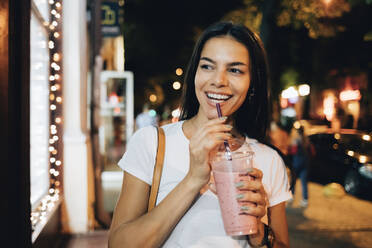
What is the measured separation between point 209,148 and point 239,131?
0.65 metres

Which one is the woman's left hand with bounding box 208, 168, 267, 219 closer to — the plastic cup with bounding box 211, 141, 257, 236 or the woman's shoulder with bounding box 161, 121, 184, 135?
the plastic cup with bounding box 211, 141, 257, 236

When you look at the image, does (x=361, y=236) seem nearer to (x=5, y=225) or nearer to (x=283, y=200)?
(x=283, y=200)

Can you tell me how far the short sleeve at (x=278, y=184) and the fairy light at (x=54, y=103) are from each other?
4.04 metres

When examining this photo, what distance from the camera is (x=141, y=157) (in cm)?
159

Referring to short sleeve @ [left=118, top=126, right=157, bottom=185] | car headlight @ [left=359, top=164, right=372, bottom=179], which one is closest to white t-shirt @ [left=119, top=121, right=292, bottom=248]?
short sleeve @ [left=118, top=126, right=157, bottom=185]

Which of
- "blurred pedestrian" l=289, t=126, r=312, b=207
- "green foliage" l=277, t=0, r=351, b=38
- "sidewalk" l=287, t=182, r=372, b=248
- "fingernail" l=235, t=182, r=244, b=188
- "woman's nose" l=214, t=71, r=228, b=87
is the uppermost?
"green foliage" l=277, t=0, r=351, b=38

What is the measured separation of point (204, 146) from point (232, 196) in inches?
8.9

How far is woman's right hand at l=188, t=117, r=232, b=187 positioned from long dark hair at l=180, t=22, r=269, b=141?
1.73 ft

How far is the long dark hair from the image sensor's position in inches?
67.5

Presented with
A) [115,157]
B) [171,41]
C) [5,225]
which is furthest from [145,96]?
[5,225]

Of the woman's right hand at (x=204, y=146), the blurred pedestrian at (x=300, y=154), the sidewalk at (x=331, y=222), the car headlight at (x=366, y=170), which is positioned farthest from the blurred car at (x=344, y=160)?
the woman's right hand at (x=204, y=146)

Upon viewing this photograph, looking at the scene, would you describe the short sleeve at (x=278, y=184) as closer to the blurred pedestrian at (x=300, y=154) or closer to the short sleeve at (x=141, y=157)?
the short sleeve at (x=141, y=157)

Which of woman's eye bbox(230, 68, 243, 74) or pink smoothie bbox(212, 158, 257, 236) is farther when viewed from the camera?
woman's eye bbox(230, 68, 243, 74)

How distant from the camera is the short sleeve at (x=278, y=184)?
5.50ft
